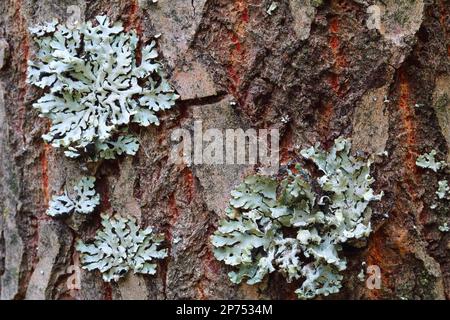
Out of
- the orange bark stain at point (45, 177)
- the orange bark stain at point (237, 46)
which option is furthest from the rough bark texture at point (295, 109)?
the orange bark stain at point (45, 177)

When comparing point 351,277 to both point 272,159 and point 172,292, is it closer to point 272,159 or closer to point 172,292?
point 272,159

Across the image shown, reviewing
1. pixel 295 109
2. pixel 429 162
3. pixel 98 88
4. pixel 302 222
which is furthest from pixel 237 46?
pixel 429 162

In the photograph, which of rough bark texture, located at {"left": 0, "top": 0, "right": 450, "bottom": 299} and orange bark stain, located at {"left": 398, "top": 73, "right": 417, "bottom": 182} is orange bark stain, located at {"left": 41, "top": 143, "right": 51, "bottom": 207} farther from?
orange bark stain, located at {"left": 398, "top": 73, "right": 417, "bottom": 182}

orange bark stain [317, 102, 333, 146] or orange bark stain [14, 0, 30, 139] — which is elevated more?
orange bark stain [14, 0, 30, 139]

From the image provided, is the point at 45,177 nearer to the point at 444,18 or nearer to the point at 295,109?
the point at 295,109

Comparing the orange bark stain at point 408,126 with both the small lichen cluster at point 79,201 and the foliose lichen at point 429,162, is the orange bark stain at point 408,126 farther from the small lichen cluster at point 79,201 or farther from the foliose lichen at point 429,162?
the small lichen cluster at point 79,201

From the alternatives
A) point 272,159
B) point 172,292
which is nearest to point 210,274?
point 172,292

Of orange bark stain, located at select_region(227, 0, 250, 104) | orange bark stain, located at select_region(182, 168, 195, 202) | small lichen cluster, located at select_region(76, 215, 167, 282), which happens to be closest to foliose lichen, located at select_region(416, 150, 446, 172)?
orange bark stain, located at select_region(227, 0, 250, 104)
